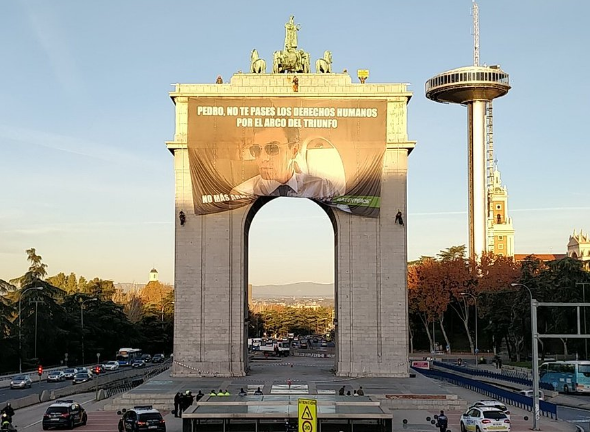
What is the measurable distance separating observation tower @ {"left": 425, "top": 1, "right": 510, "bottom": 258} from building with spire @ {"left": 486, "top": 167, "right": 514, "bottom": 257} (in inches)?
1453

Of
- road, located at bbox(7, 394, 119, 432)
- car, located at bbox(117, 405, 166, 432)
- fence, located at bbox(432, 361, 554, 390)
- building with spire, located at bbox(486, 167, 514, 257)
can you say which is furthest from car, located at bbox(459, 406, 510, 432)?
building with spire, located at bbox(486, 167, 514, 257)

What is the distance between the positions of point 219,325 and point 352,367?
32.3ft

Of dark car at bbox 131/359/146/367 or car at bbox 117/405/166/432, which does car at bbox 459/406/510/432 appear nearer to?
car at bbox 117/405/166/432

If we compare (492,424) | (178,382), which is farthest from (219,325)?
(492,424)

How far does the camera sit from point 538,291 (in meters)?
82.9

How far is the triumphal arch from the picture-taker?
2247 inches

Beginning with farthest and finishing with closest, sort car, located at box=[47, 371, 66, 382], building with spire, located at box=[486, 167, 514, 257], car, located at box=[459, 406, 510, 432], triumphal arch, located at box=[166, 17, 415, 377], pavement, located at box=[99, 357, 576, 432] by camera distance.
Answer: building with spire, located at box=[486, 167, 514, 257]
car, located at box=[47, 371, 66, 382]
triumphal arch, located at box=[166, 17, 415, 377]
pavement, located at box=[99, 357, 576, 432]
car, located at box=[459, 406, 510, 432]

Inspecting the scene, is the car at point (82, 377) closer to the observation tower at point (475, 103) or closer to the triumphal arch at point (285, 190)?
the triumphal arch at point (285, 190)

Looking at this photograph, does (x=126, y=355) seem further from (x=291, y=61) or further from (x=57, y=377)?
(x=291, y=61)

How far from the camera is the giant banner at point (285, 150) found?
57344 mm

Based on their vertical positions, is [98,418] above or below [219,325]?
below

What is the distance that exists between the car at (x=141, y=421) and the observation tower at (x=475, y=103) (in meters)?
115

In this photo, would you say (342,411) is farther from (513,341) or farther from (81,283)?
(81,283)

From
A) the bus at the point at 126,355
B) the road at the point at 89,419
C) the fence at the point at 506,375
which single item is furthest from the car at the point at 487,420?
the bus at the point at 126,355
